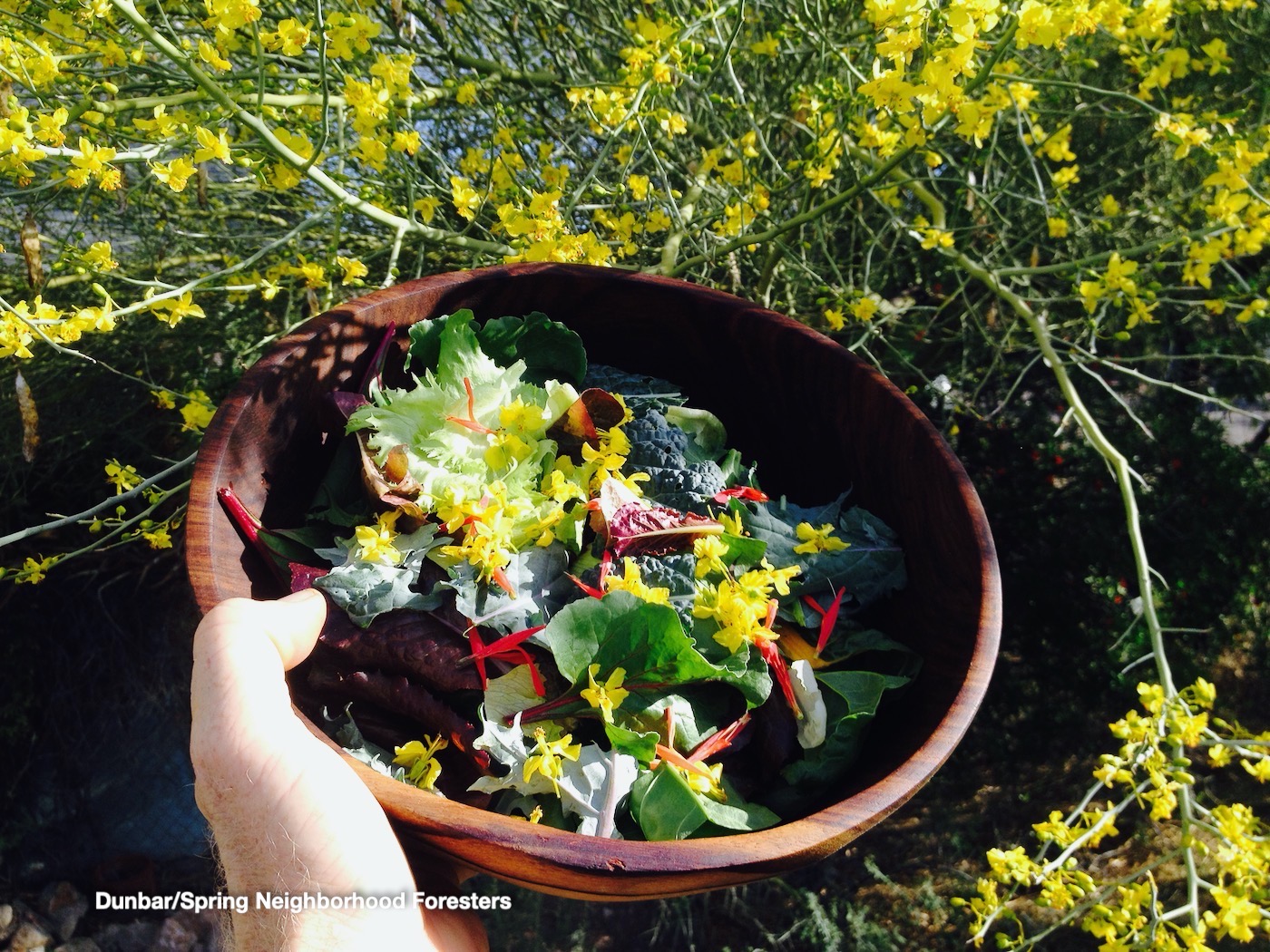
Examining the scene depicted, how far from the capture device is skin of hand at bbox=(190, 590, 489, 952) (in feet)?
2.47

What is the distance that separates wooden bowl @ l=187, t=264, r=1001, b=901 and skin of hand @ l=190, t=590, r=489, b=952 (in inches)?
1.7

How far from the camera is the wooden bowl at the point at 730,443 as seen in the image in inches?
27.9

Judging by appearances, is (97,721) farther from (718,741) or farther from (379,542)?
(718,741)

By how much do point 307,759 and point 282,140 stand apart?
74 cm

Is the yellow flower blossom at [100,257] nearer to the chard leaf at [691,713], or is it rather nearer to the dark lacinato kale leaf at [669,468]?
the dark lacinato kale leaf at [669,468]

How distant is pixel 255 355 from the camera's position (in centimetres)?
166

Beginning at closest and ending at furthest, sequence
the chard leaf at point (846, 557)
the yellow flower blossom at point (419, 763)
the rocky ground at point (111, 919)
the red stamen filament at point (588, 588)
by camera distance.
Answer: the yellow flower blossom at point (419, 763)
the red stamen filament at point (588, 588)
the chard leaf at point (846, 557)
the rocky ground at point (111, 919)

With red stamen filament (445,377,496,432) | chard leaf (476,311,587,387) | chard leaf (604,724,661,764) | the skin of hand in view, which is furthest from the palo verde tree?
chard leaf (604,724,661,764)

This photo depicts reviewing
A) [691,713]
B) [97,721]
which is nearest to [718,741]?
[691,713]

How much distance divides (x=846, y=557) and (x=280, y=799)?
62cm

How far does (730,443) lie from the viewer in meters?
1.21

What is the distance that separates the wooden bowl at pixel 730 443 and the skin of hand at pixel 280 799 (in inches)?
1.7

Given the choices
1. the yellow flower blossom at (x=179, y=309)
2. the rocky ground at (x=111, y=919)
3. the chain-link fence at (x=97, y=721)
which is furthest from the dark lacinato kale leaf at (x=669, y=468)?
the rocky ground at (x=111, y=919)

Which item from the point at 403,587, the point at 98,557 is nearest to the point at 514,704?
the point at 403,587
